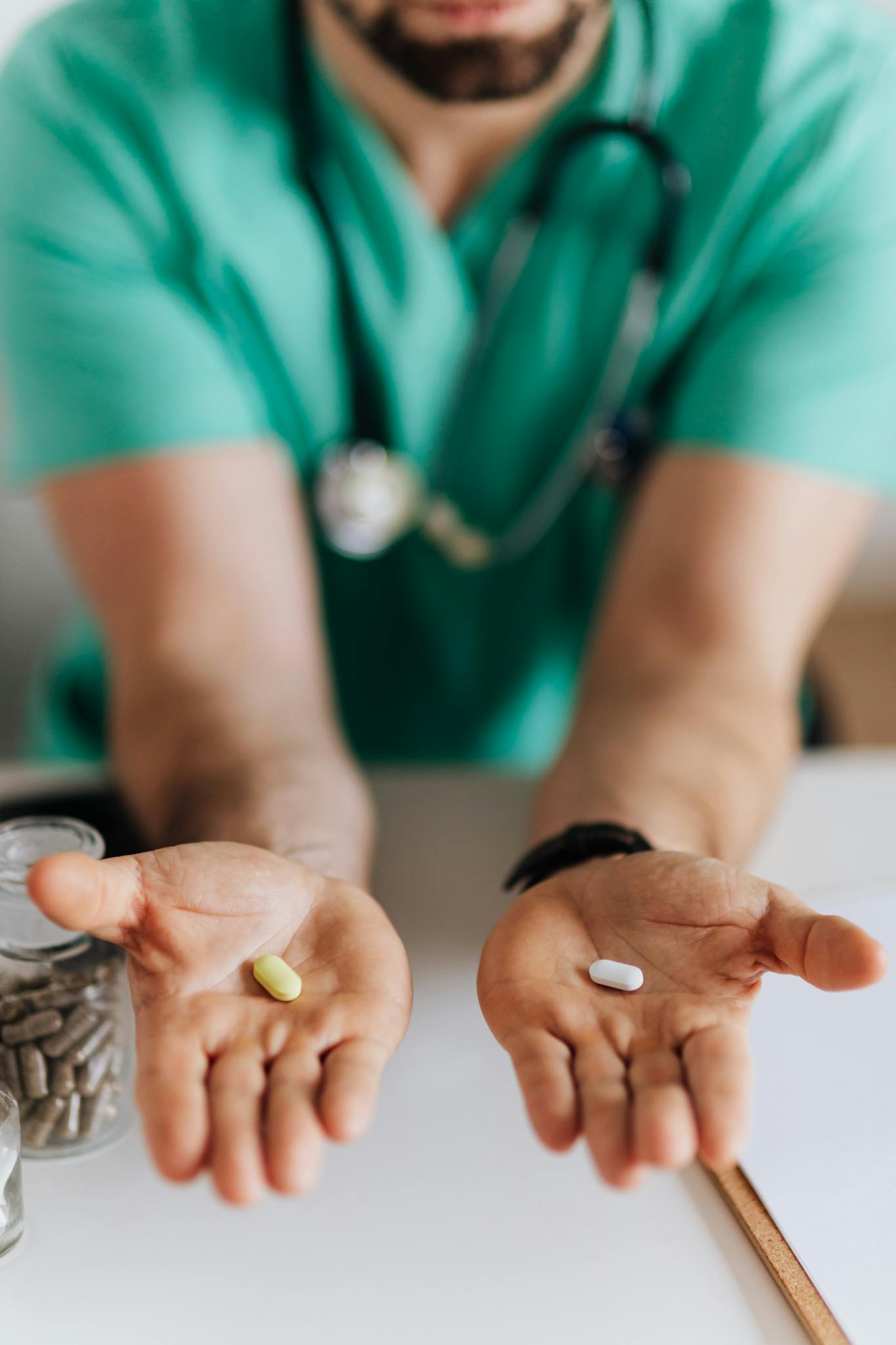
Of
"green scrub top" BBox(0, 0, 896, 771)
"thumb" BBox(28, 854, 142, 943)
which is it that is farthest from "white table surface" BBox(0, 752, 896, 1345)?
"green scrub top" BBox(0, 0, 896, 771)

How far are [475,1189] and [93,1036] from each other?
161mm

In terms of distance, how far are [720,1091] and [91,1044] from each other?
0.25m

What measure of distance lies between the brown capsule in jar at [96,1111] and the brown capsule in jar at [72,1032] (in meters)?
0.02

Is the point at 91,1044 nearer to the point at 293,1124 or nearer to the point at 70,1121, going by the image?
the point at 70,1121

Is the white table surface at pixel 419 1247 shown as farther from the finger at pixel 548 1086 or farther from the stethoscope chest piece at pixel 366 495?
the stethoscope chest piece at pixel 366 495

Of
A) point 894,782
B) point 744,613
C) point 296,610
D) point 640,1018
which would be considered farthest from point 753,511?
point 640,1018

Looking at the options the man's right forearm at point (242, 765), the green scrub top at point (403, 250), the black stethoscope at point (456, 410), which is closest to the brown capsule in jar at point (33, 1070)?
the man's right forearm at point (242, 765)

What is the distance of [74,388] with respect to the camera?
2.47ft

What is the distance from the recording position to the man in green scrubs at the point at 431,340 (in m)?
0.68

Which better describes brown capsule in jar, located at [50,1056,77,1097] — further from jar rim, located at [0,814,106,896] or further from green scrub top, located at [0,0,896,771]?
green scrub top, located at [0,0,896,771]

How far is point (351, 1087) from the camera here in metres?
0.37

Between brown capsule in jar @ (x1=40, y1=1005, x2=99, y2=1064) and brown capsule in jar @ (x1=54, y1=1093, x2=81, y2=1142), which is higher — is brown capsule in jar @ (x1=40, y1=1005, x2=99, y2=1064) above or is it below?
above

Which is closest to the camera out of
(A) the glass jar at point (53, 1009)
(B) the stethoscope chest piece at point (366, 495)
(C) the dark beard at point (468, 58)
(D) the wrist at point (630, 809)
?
(A) the glass jar at point (53, 1009)

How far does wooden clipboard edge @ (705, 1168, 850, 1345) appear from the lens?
1.35ft
